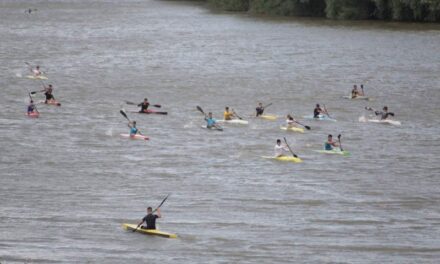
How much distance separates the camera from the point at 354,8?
93.3 meters

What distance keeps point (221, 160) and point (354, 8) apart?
5761cm

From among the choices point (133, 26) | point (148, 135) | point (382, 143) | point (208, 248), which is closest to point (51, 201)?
point (208, 248)

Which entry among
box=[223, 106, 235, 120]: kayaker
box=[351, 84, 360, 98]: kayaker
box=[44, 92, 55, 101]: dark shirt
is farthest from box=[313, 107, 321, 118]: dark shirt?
box=[44, 92, 55, 101]: dark shirt

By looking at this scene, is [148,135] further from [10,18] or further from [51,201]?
[10,18]

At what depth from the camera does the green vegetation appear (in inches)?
3447

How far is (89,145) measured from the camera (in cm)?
4100

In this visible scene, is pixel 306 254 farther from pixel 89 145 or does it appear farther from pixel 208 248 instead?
pixel 89 145

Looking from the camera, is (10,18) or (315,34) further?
(10,18)

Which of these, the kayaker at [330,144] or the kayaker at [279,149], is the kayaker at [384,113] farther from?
the kayaker at [279,149]

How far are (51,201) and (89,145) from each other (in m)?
9.37

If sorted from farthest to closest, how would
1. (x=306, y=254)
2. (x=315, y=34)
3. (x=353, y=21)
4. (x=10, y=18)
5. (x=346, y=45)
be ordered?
(x=10, y=18) → (x=353, y=21) → (x=315, y=34) → (x=346, y=45) → (x=306, y=254)

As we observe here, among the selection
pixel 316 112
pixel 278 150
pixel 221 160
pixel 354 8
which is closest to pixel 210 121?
pixel 316 112

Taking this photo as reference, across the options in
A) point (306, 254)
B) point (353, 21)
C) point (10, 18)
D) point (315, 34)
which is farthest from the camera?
point (10, 18)

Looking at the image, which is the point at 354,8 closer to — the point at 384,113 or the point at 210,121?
the point at 384,113
